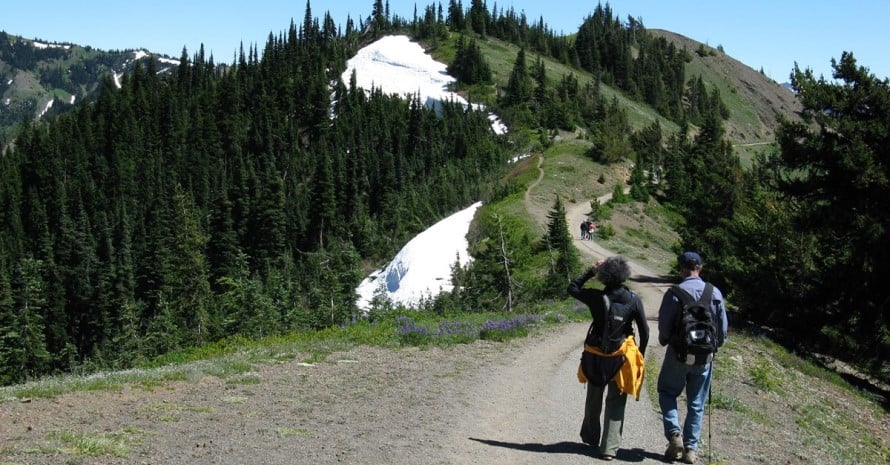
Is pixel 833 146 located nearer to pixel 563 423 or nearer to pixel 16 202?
pixel 563 423

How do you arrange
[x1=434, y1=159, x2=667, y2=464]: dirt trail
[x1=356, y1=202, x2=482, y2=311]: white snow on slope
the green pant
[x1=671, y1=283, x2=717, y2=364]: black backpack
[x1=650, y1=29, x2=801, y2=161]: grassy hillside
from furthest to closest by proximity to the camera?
[x1=650, y1=29, x2=801, y2=161]: grassy hillside → [x1=356, y1=202, x2=482, y2=311]: white snow on slope → [x1=434, y1=159, x2=667, y2=464]: dirt trail → the green pant → [x1=671, y1=283, x2=717, y2=364]: black backpack

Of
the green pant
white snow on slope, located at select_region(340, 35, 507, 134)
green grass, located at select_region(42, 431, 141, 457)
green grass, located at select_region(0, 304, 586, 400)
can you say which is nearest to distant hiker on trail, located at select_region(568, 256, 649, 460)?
the green pant

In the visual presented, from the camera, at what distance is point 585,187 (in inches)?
2437

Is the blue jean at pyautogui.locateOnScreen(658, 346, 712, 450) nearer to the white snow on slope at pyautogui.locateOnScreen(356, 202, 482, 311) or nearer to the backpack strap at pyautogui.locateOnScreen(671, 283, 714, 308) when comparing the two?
the backpack strap at pyautogui.locateOnScreen(671, 283, 714, 308)

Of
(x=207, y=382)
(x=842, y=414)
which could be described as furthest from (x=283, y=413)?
(x=842, y=414)

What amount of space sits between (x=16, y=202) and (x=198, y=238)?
6552 cm

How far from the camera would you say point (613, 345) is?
7453 mm

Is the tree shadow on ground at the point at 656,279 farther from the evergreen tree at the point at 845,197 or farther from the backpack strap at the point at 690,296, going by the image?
the backpack strap at the point at 690,296

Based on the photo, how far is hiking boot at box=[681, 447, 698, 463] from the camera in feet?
25.0

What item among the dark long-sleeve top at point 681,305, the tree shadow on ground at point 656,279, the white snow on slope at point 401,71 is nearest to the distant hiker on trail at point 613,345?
the dark long-sleeve top at point 681,305

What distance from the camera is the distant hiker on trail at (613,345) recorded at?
738 cm

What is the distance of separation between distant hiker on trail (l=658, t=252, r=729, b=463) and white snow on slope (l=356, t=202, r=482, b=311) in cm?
3274

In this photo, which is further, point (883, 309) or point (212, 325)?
point (212, 325)

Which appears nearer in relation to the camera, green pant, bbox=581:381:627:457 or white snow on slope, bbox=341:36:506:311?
green pant, bbox=581:381:627:457
